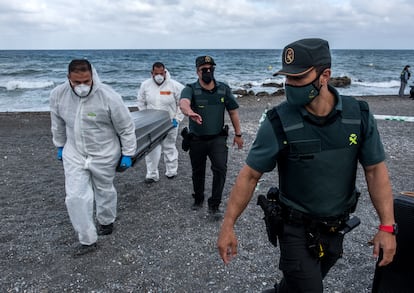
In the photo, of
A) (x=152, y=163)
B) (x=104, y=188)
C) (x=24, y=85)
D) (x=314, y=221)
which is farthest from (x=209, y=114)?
(x=24, y=85)

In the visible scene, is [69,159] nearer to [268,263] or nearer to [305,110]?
[268,263]

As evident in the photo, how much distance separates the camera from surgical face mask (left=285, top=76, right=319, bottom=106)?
209 cm

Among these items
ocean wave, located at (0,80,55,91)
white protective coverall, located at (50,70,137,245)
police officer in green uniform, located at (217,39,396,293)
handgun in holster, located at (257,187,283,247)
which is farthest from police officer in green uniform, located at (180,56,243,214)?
ocean wave, located at (0,80,55,91)

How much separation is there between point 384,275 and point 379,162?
1107 millimetres

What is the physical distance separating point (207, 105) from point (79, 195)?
1826mm

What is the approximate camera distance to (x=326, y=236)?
230 cm

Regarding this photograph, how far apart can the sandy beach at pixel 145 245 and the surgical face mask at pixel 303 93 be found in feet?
6.40

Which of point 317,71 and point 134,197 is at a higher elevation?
point 317,71

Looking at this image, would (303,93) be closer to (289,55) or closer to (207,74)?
(289,55)

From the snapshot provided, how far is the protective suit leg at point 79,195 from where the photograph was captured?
12.1ft

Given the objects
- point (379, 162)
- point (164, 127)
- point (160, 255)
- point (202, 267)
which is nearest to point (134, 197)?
point (164, 127)

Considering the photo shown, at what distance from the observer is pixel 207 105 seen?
15.0 feet

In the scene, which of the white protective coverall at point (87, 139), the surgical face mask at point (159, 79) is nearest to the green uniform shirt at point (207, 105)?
the white protective coverall at point (87, 139)

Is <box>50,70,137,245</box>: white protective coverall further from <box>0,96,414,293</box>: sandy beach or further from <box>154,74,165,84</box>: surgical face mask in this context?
<box>154,74,165,84</box>: surgical face mask
